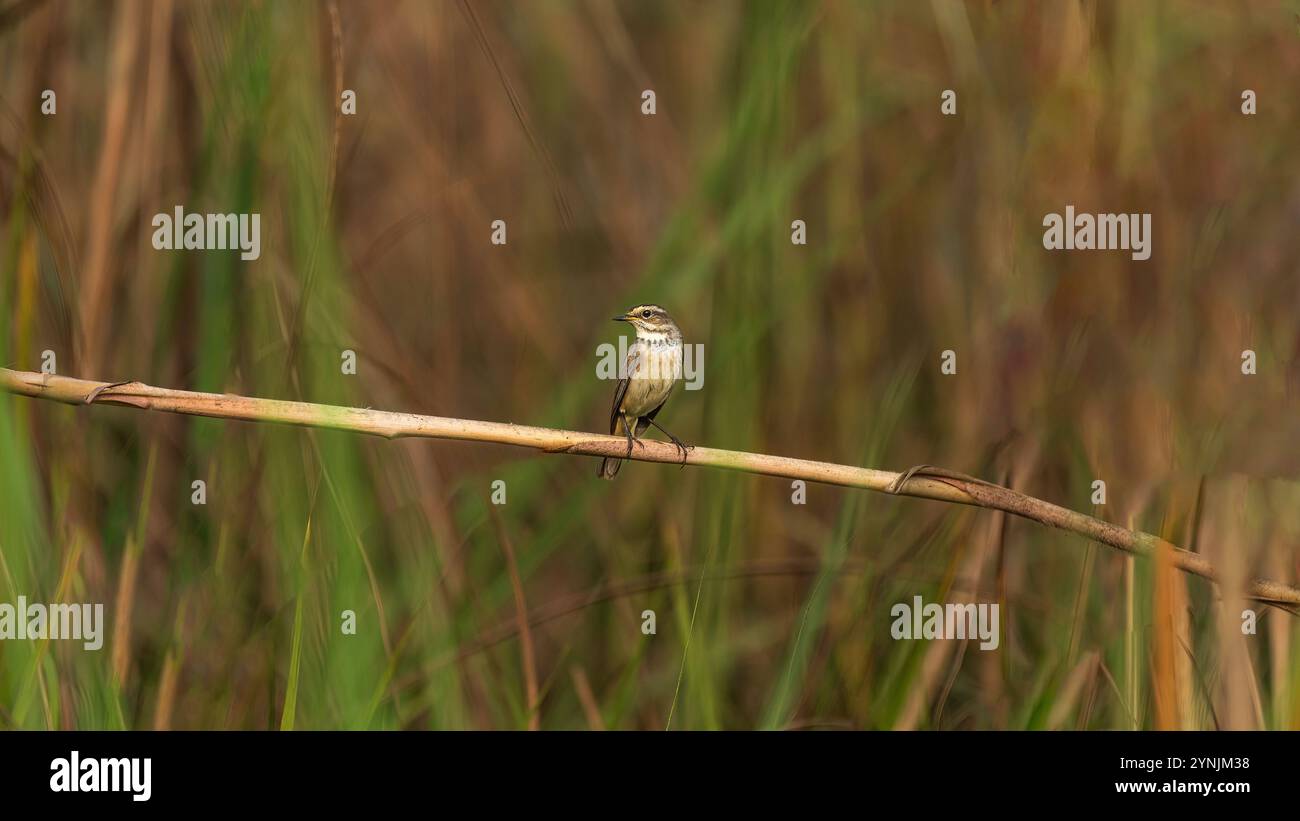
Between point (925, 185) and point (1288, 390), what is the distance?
114 centimetres

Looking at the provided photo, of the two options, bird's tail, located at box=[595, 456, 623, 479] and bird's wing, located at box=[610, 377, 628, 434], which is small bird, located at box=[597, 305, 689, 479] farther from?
bird's tail, located at box=[595, 456, 623, 479]

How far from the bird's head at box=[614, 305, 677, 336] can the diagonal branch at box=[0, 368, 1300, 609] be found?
1123mm

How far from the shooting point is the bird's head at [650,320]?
326cm

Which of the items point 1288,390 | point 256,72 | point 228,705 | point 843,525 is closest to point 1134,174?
point 1288,390

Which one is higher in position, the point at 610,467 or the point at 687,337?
the point at 687,337

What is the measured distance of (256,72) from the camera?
6.81ft

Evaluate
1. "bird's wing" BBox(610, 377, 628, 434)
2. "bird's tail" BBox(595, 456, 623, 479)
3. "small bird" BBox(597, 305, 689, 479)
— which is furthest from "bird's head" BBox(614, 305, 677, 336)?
"bird's tail" BBox(595, 456, 623, 479)

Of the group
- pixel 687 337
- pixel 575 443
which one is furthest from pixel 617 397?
pixel 575 443

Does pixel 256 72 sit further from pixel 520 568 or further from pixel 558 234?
pixel 558 234

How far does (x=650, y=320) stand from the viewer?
3.44 m

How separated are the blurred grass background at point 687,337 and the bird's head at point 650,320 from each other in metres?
0.09

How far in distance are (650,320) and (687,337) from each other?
0.26 meters

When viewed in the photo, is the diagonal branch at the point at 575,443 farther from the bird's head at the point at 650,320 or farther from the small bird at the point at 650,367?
the small bird at the point at 650,367

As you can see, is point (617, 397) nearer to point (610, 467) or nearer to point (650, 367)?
point (650, 367)
